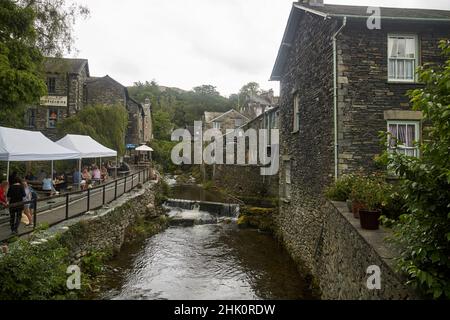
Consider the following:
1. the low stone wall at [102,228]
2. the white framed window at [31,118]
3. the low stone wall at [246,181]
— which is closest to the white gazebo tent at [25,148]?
the low stone wall at [102,228]

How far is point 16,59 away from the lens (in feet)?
41.0

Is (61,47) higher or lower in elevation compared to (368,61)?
higher

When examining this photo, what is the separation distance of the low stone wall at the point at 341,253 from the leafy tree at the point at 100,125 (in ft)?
52.0

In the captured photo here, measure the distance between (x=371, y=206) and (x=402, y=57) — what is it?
18.6 ft

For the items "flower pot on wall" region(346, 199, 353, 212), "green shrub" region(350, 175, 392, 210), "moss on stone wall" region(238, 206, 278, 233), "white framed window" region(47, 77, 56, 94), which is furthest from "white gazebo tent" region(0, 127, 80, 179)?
"white framed window" region(47, 77, 56, 94)

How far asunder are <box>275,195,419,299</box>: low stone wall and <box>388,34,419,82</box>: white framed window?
180 inches

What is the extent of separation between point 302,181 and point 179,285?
6.07m

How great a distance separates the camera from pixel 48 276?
6094 millimetres

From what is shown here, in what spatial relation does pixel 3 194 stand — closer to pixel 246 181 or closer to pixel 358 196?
pixel 358 196

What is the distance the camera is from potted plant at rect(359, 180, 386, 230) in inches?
244

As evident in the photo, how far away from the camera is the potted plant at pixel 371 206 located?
619 cm

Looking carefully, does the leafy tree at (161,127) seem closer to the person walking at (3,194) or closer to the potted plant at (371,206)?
the person walking at (3,194)
